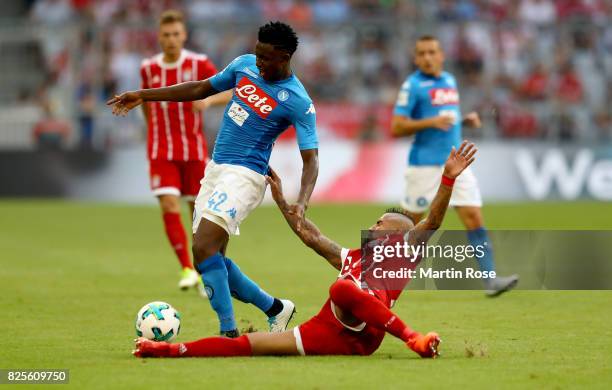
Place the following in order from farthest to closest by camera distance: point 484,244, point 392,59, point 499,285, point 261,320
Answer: point 392,59 → point 499,285 → point 484,244 → point 261,320

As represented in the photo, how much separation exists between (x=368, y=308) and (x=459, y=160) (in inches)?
50.5

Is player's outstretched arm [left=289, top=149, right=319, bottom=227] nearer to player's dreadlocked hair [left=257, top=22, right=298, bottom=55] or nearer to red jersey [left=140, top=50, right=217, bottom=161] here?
player's dreadlocked hair [left=257, top=22, right=298, bottom=55]

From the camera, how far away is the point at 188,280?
41.7 ft

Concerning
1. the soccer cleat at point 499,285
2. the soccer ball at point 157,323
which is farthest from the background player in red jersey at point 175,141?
the soccer ball at point 157,323

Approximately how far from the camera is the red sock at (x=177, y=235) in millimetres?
12820

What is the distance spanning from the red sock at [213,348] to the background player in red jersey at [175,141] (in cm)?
453

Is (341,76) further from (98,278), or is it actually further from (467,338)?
(467,338)

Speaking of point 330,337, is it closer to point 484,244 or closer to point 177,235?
point 484,244

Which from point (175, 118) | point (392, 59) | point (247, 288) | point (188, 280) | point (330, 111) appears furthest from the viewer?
point (392, 59)

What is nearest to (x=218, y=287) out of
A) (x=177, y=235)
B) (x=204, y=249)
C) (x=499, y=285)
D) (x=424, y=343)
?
(x=204, y=249)

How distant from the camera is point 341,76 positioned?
93.3ft

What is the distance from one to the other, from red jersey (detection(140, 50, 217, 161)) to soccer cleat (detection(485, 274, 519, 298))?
3.41 m

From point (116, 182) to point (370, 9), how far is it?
27.0ft

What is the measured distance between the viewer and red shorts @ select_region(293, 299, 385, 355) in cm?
822
